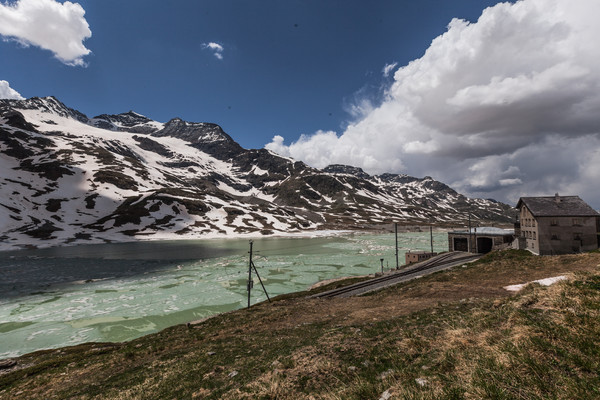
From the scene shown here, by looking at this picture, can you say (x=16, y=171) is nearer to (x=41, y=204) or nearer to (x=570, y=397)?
(x=41, y=204)

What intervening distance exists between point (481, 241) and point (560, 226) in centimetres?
2427

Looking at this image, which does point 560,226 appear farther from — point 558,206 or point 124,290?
point 124,290

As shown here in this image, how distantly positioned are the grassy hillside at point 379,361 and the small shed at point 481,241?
58.1m

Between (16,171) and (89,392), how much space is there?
279 m

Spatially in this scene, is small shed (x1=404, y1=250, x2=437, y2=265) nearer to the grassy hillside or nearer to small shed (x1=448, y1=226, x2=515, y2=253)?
small shed (x1=448, y1=226, x2=515, y2=253)

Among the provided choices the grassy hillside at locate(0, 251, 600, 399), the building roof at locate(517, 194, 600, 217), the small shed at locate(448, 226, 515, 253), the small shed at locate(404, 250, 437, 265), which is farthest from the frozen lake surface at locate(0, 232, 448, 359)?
the building roof at locate(517, 194, 600, 217)

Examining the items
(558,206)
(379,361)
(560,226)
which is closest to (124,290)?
(379,361)

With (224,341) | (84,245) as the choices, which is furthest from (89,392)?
(84,245)

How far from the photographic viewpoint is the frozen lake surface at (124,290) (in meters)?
31.5

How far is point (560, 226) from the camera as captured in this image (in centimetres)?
4744

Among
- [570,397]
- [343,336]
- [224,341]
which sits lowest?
[224,341]

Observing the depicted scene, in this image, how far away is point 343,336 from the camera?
42.0 ft

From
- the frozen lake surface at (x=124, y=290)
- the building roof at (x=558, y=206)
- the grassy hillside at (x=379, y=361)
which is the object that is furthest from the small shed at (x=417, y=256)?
the grassy hillside at (x=379, y=361)

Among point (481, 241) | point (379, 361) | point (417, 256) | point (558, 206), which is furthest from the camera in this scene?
point (481, 241)
